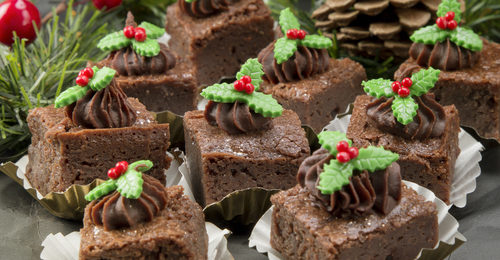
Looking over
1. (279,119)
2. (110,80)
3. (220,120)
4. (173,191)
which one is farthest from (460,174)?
(110,80)

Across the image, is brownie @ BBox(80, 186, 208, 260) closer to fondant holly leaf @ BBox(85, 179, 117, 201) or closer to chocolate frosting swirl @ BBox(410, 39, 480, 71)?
fondant holly leaf @ BBox(85, 179, 117, 201)

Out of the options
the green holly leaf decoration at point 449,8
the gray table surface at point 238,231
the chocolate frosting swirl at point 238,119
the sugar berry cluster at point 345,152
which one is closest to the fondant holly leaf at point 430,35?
the green holly leaf decoration at point 449,8

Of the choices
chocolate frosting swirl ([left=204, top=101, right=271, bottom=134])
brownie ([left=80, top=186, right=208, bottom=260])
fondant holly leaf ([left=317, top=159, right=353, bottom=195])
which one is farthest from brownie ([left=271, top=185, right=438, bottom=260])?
chocolate frosting swirl ([left=204, top=101, right=271, bottom=134])

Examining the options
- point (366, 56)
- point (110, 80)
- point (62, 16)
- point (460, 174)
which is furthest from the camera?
point (62, 16)

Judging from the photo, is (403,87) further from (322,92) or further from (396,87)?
(322,92)

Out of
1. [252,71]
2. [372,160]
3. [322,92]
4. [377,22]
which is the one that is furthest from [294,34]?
[372,160]

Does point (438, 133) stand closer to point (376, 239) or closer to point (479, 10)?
point (376, 239)
